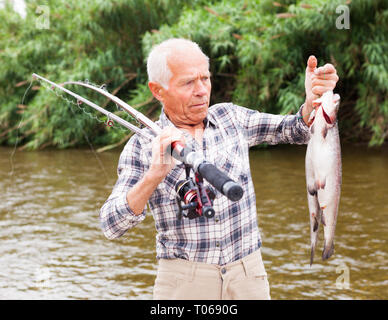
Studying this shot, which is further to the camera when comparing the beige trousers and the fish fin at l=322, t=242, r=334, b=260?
the beige trousers

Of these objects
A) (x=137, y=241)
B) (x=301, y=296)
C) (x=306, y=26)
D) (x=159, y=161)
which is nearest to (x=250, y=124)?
(x=159, y=161)

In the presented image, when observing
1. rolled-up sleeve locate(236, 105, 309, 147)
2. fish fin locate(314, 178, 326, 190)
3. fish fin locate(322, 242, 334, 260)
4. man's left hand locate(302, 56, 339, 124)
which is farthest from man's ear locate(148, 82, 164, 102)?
fish fin locate(322, 242, 334, 260)

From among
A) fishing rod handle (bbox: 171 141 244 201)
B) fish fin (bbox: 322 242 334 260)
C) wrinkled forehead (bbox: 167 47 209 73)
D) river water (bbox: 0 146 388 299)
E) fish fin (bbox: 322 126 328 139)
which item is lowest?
river water (bbox: 0 146 388 299)

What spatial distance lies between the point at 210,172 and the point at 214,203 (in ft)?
1.74

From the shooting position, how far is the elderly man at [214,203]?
2051 millimetres

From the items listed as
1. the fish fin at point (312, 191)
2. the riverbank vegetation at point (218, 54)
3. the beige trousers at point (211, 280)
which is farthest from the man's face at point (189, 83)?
the riverbank vegetation at point (218, 54)

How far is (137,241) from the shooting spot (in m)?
6.87

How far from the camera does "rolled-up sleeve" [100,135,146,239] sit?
6.51 feet

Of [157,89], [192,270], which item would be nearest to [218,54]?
[157,89]

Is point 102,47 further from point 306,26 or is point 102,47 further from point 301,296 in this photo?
point 301,296

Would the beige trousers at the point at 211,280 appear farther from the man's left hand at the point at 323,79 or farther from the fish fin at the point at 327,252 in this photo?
the man's left hand at the point at 323,79

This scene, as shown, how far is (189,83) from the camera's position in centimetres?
206

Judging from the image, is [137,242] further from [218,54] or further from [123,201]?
[218,54]

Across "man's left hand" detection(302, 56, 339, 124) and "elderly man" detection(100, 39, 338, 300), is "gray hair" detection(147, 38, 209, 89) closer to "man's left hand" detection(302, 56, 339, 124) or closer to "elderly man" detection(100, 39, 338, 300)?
"elderly man" detection(100, 39, 338, 300)
